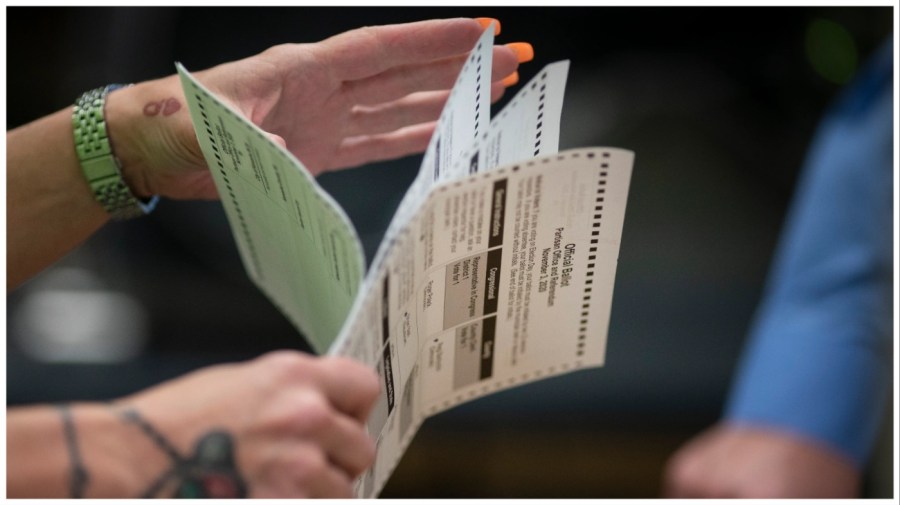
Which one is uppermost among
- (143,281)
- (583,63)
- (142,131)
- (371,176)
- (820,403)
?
(142,131)

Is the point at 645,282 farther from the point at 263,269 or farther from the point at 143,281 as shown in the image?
the point at 263,269

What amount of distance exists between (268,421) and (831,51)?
139 cm

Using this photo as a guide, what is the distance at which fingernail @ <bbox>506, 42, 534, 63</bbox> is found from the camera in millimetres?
649

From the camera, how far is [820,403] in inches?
39.2

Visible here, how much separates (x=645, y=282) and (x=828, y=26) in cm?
52

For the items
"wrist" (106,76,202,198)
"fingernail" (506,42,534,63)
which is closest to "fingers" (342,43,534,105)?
"fingernail" (506,42,534,63)

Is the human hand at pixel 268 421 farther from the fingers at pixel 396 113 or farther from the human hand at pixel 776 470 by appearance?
the human hand at pixel 776 470

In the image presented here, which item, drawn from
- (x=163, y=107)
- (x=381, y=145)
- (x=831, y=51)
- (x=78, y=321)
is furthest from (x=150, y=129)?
(x=831, y=51)

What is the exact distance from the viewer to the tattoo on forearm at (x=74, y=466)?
1.23ft

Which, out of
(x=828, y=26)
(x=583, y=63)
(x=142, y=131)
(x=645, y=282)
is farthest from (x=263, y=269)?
(x=828, y=26)

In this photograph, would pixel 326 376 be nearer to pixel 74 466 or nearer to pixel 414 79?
pixel 74 466

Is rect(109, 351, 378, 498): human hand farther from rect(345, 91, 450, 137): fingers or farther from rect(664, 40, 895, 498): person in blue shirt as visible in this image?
rect(664, 40, 895, 498): person in blue shirt

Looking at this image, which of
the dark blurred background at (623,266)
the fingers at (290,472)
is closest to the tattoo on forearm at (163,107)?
the fingers at (290,472)

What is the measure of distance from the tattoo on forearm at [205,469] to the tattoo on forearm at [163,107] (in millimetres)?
314
